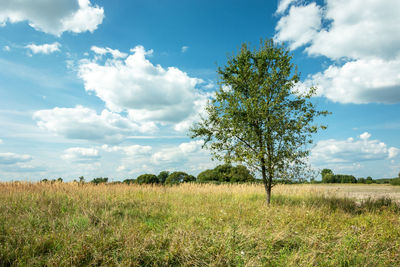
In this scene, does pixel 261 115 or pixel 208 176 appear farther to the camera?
pixel 208 176

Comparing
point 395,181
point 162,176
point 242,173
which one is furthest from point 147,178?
point 395,181

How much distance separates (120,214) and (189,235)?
4579mm

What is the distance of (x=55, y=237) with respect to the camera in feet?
17.8

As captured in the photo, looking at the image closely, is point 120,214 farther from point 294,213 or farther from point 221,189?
point 221,189

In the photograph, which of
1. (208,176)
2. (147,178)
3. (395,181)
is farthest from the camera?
(208,176)

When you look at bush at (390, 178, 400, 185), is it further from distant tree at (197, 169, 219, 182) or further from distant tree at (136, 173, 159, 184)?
distant tree at (136, 173, 159, 184)

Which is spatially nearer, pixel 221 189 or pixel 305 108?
pixel 305 108

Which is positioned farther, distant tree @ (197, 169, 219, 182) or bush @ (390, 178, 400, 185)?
distant tree @ (197, 169, 219, 182)

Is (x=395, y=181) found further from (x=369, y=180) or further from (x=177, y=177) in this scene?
(x=177, y=177)

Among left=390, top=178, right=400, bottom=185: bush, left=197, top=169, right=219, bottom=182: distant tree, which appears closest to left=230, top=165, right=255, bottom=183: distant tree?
left=197, top=169, right=219, bottom=182: distant tree

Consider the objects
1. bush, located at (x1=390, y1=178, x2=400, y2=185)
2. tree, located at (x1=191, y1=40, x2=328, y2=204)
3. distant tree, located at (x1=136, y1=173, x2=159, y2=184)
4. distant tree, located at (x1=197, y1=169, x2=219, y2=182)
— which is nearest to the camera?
tree, located at (x1=191, y1=40, x2=328, y2=204)

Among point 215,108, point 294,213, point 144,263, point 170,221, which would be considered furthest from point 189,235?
point 215,108

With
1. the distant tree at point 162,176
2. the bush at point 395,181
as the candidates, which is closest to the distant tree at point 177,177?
the distant tree at point 162,176

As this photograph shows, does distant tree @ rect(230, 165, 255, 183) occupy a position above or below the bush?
above
